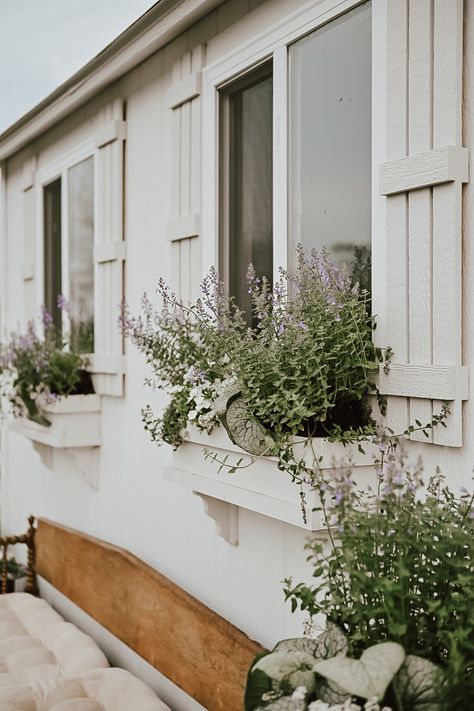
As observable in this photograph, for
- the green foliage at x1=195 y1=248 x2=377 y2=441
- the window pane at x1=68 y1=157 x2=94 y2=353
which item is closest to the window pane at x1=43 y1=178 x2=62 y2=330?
the window pane at x1=68 y1=157 x2=94 y2=353

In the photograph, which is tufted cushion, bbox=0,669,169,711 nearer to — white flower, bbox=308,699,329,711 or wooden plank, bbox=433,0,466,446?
white flower, bbox=308,699,329,711

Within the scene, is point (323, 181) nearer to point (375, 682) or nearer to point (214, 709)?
point (375, 682)

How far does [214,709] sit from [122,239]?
2026 millimetres

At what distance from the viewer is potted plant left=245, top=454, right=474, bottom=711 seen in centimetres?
143

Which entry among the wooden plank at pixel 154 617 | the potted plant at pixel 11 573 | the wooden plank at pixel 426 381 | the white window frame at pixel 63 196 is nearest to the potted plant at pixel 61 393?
the white window frame at pixel 63 196

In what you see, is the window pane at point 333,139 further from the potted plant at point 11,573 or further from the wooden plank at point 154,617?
the potted plant at point 11,573

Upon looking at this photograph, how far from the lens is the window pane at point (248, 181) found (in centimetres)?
265

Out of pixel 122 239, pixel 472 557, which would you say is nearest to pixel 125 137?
pixel 122 239

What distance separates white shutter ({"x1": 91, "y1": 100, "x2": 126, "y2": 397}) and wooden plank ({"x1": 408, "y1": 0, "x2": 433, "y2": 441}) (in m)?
1.83

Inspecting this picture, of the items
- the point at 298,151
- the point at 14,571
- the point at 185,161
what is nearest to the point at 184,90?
the point at 185,161

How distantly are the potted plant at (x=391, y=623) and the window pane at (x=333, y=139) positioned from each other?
82 cm

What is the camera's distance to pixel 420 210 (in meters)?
1.97

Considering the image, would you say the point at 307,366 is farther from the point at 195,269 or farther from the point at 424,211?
the point at 195,269

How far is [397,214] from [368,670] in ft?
3.69
